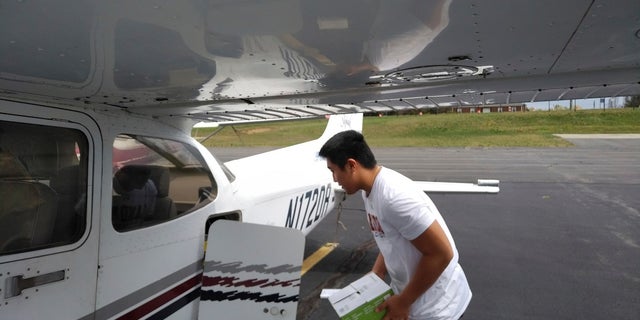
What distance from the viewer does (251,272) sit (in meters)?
2.75

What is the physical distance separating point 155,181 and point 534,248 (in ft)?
17.8

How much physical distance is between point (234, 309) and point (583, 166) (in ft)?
56.7

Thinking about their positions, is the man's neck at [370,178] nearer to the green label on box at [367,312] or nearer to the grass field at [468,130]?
the green label on box at [367,312]

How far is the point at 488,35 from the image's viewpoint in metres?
1.34

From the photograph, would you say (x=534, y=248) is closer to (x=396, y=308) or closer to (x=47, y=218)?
(x=396, y=308)

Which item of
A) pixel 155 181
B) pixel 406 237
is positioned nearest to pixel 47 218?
pixel 155 181

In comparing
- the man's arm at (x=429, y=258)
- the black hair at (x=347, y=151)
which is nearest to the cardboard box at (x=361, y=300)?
the man's arm at (x=429, y=258)

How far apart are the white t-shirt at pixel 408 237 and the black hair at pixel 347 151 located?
100mm

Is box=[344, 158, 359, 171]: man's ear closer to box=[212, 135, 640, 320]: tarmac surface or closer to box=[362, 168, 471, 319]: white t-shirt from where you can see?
box=[362, 168, 471, 319]: white t-shirt

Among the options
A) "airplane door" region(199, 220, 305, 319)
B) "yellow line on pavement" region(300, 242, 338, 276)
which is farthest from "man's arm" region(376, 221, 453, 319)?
"yellow line on pavement" region(300, 242, 338, 276)

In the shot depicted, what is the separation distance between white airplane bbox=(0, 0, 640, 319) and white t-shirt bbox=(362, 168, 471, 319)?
51 cm

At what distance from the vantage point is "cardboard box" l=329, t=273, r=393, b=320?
2.08 metres

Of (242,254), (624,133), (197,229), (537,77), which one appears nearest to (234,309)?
(242,254)

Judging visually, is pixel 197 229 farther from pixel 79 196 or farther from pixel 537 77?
pixel 537 77
